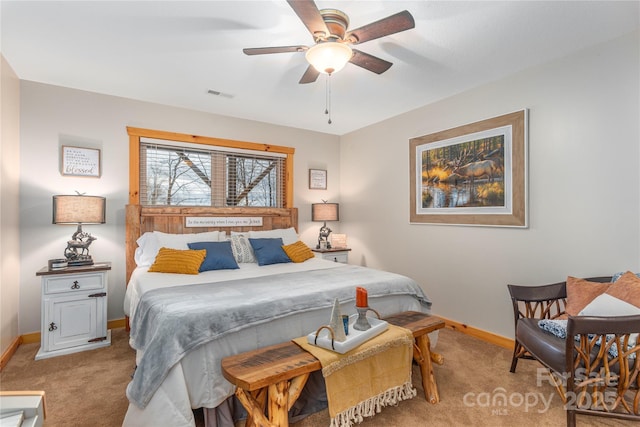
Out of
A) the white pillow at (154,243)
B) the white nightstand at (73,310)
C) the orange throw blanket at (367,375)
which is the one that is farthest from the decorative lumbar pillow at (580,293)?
the white nightstand at (73,310)

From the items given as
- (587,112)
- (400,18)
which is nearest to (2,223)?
(400,18)

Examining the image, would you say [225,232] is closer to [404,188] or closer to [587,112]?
[404,188]

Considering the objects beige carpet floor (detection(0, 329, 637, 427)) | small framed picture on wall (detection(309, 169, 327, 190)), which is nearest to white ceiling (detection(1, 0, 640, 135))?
small framed picture on wall (detection(309, 169, 327, 190))

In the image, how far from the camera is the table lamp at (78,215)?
113 inches

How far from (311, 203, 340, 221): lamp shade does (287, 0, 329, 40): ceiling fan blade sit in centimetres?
291

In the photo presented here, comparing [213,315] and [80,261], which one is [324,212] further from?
[213,315]

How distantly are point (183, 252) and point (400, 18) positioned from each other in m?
2.60

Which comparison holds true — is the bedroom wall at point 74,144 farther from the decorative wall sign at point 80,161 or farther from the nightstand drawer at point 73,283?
the nightstand drawer at point 73,283

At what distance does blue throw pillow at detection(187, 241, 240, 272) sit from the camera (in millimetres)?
3101

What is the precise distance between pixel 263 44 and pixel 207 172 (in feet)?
6.83

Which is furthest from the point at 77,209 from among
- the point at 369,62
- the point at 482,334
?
the point at 482,334

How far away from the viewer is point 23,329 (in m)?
3.06

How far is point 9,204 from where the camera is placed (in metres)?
2.81

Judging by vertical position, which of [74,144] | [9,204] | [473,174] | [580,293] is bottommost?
[580,293]
